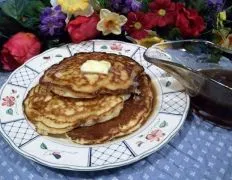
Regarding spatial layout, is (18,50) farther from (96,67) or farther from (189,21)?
(189,21)

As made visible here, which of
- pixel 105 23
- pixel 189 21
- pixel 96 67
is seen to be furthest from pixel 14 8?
pixel 189 21

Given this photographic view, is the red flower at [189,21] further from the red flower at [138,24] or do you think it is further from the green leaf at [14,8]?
the green leaf at [14,8]

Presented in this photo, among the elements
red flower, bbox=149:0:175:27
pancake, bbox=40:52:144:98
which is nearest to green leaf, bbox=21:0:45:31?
pancake, bbox=40:52:144:98

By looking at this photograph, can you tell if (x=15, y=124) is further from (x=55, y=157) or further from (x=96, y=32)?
(x=96, y=32)

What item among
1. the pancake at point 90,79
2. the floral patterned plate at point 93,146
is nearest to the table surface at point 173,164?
the floral patterned plate at point 93,146

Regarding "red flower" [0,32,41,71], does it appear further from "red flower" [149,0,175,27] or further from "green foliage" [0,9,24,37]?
"red flower" [149,0,175,27]

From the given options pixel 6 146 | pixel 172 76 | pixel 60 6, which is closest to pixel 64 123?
pixel 6 146
